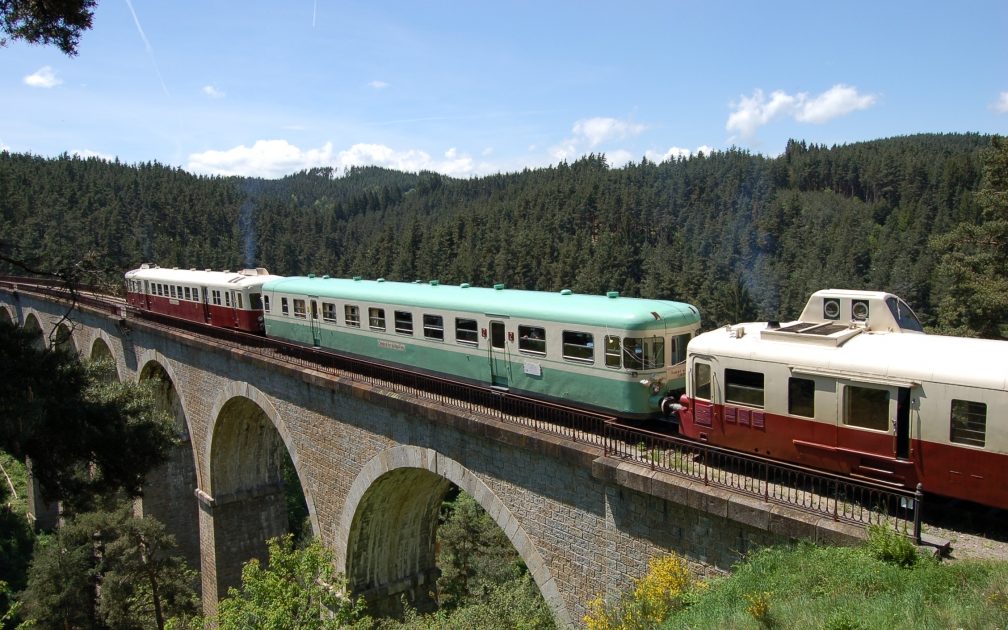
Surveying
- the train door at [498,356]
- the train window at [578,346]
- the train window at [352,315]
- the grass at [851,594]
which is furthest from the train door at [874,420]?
the train window at [352,315]

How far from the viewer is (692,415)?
31.4ft

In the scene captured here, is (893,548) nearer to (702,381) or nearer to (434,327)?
(702,381)

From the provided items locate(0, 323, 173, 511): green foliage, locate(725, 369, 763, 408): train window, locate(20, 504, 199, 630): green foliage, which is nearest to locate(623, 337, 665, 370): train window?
locate(725, 369, 763, 408): train window

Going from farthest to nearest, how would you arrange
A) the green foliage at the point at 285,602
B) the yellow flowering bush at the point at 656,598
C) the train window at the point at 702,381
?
the green foliage at the point at 285,602
the train window at the point at 702,381
the yellow flowering bush at the point at 656,598

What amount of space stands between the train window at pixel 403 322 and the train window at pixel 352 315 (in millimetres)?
1826

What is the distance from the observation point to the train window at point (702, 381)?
9336 millimetres

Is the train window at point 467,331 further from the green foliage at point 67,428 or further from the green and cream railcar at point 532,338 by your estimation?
the green foliage at point 67,428

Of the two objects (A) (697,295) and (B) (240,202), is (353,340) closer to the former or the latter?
(A) (697,295)

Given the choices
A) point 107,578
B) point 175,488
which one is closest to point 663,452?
point 107,578

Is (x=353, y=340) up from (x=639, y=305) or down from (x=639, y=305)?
down

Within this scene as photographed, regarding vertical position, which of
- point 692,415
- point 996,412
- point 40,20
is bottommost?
point 692,415

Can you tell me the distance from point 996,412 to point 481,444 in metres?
7.96

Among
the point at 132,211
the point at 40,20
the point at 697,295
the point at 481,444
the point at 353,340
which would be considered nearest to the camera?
the point at 40,20

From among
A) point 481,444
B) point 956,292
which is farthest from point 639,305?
point 956,292
